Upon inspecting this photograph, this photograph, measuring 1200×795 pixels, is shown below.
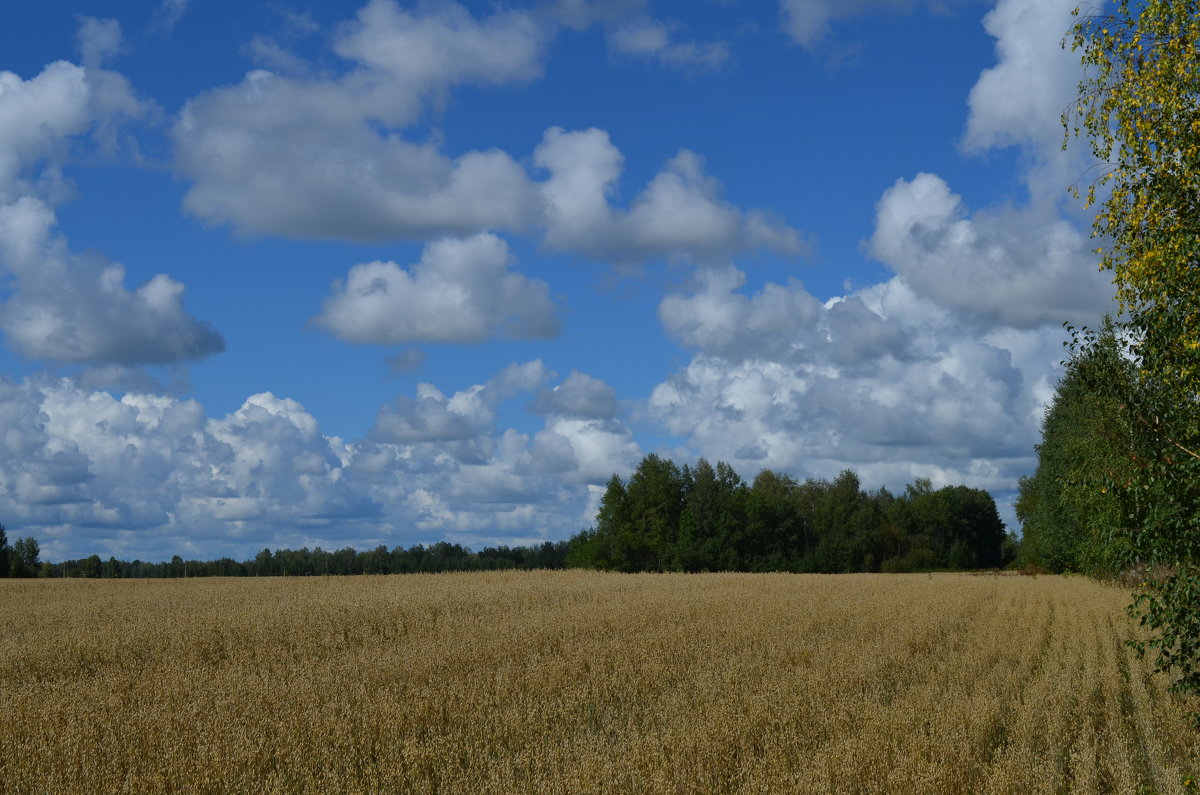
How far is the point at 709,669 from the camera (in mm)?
15422

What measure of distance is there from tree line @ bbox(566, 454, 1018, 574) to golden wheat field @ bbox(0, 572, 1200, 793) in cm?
6237

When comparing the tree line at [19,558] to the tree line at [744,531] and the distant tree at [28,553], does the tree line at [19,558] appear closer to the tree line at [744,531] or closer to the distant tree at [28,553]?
the distant tree at [28,553]

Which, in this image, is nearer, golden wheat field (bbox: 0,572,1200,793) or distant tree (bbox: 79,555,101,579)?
golden wheat field (bbox: 0,572,1200,793)

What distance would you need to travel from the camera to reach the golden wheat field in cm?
965

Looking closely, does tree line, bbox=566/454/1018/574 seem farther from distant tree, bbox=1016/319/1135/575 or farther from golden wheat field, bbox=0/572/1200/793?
golden wheat field, bbox=0/572/1200/793

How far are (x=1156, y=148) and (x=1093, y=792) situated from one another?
8.34 m

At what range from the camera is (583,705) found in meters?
13.1

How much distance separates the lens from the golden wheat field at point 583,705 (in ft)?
31.7

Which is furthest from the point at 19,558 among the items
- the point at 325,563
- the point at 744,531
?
the point at 744,531

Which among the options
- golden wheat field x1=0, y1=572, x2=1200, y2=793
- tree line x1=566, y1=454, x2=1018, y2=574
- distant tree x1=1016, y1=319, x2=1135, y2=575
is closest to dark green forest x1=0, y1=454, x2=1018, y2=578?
tree line x1=566, y1=454, x2=1018, y2=574

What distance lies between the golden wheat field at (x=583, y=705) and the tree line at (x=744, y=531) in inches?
2456

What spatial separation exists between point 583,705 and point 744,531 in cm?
8021

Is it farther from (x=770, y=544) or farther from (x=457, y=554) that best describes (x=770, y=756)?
(x=457, y=554)

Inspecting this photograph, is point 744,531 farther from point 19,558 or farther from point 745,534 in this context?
point 19,558
